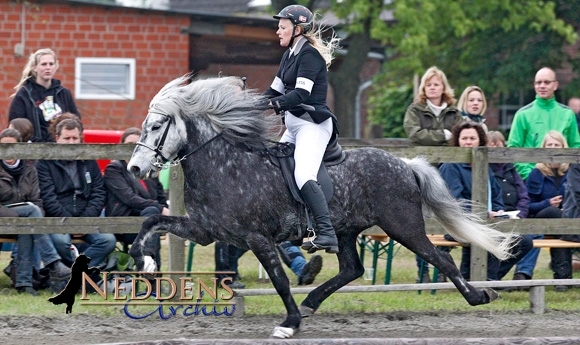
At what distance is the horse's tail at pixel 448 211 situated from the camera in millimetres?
8125

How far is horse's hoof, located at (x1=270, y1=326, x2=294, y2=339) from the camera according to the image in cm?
731

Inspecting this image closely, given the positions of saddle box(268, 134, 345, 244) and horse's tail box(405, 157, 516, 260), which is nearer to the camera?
saddle box(268, 134, 345, 244)

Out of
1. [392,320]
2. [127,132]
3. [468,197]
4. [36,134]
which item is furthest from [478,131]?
[36,134]

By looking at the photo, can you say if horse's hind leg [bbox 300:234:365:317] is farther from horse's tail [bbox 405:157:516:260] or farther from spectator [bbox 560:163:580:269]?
spectator [bbox 560:163:580:269]

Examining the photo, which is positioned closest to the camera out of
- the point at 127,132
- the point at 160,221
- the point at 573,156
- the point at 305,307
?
the point at 160,221

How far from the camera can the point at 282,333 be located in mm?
7320

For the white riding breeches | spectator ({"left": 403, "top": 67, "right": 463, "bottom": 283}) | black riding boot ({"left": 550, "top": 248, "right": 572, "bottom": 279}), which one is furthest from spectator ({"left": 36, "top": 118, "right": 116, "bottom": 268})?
black riding boot ({"left": 550, "top": 248, "right": 572, "bottom": 279})

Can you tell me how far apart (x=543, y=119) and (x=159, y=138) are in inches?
204

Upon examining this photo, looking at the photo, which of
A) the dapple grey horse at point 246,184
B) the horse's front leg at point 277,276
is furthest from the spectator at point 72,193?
the horse's front leg at point 277,276

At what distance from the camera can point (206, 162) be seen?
24.3 ft

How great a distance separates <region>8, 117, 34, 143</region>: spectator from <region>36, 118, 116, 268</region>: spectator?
0.44 meters

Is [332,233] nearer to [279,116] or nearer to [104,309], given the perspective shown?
[279,116]

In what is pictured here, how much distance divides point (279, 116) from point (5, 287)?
349 centimetres

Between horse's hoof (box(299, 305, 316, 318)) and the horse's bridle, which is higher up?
the horse's bridle
